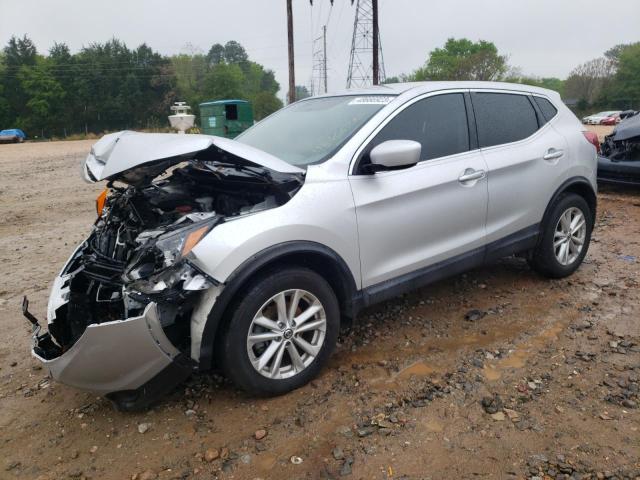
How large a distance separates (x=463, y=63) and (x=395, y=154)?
192 feet

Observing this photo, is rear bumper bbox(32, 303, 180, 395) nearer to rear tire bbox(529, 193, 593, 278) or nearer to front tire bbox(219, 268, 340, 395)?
front tire bbox(219, 268, 340, 395)

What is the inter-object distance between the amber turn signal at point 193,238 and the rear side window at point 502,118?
7.44 feet

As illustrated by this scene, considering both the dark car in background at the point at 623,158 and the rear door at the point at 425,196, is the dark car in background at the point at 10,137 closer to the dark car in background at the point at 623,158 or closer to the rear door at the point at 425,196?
the dark car in background at the point at 623,158

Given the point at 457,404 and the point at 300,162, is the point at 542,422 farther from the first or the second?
the point at 300,162

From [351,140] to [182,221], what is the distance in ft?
3.83

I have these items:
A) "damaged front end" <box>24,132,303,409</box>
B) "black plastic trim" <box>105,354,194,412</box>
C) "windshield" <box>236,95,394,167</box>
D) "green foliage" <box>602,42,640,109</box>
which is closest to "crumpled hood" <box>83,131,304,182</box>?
"damaged front end" <box>24,132,303,409</box>

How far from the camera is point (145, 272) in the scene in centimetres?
252

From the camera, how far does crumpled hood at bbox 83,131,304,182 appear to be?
258 cm

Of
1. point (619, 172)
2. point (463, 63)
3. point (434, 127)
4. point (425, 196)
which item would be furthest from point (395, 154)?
point (463, 63)

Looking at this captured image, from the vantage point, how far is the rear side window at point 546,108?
4.23 metres

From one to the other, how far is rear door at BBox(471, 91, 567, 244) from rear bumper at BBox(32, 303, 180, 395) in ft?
8.27

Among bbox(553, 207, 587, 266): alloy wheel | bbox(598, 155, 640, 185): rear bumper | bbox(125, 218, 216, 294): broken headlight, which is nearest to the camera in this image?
bbox(125, 218, 216, 294): broken headlight

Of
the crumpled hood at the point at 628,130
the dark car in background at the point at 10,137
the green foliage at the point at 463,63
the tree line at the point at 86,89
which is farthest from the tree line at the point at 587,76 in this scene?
the crumpled hood at the point at 628,130

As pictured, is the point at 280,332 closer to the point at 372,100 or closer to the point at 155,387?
the point at 155,387
